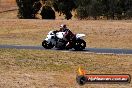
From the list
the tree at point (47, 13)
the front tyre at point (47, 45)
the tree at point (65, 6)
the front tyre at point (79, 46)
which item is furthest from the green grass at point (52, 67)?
the tree at point (47, 13)

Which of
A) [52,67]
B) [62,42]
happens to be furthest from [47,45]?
[52,67]

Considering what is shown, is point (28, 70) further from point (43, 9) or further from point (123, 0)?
point (43, 9)

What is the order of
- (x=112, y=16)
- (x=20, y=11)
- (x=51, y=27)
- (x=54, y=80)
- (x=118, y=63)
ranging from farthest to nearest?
(x=20, y=11) < (x=112, y=16) < (x=51, y=27) < (x=118, y=63) < (x=54, y=80)

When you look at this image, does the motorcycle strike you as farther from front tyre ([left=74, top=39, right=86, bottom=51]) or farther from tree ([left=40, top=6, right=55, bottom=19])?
tree ([left=40, top=6, right=55, bottom=19])

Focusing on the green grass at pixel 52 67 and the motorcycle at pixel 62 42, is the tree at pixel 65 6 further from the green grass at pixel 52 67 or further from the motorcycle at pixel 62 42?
the green grass at pixel 52 67

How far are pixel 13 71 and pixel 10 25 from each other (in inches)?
1372

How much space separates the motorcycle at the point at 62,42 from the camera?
30.2 meters

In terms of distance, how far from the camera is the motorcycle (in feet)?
99.1

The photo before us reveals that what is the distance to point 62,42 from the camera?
1204 inches

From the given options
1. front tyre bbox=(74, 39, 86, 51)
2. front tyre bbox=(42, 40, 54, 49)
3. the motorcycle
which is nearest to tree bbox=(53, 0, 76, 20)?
front tyre bbox=(42, 40, 54, 49)

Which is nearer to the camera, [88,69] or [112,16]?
[88,69]

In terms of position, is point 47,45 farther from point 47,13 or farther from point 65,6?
point 47,13

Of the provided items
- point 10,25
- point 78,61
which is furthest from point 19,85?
point 10,25

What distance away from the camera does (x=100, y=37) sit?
4472cm
